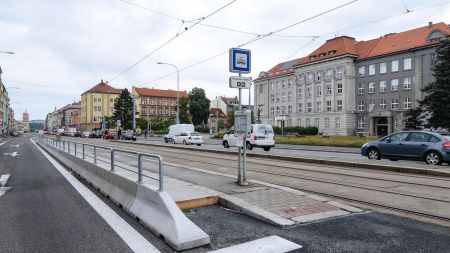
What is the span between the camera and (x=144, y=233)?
525cm

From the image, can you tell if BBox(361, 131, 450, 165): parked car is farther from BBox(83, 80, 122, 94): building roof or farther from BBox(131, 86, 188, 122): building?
BBox(83, 80, 122, 94): building roof

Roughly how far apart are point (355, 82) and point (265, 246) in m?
70.9

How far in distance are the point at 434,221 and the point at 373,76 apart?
66.1 metres

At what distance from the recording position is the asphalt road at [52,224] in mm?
4762

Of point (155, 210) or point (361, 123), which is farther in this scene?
point (361, 123)

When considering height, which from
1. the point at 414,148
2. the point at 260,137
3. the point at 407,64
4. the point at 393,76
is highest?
the point at 407,64

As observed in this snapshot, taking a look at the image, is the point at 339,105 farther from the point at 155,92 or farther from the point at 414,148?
the point at 155,92

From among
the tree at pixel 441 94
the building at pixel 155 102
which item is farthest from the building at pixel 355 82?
the building at pixel 155 102

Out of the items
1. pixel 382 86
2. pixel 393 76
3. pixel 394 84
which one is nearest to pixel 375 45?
pixel 393 76

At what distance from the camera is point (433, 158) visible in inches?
576

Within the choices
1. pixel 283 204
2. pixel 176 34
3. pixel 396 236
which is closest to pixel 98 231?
pixel 283 204

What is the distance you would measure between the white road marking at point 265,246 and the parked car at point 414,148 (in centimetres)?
1209

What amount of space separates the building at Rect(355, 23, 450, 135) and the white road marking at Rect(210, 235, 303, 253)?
58654 millimetres

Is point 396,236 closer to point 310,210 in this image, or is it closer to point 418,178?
point 310,210
